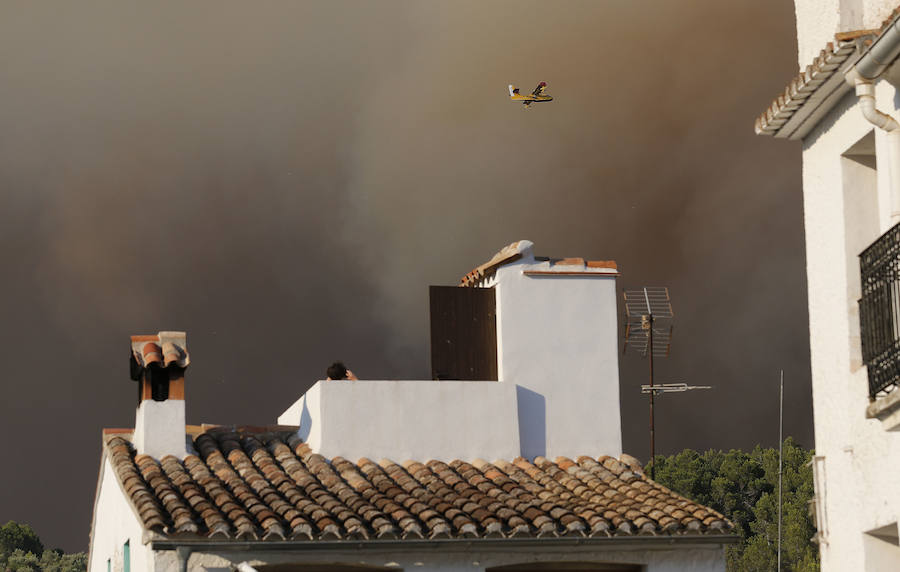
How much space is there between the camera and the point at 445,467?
16109 mm

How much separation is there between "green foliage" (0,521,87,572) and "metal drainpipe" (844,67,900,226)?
54272 mm

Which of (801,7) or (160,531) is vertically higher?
(801,7)

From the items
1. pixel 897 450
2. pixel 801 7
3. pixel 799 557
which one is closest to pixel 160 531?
pixel 897 450

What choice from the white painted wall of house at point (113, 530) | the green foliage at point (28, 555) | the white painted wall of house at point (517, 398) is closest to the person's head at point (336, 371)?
the white painted wall of house at point (517, 398)

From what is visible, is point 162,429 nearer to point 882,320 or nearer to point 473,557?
point 473,557

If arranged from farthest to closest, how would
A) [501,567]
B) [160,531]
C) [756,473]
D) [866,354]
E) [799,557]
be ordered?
1. [756,473]
2. [799,557]
3. [501,567]
4. [160,531]
5. [866,354]

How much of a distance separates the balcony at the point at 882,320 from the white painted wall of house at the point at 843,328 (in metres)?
0.85

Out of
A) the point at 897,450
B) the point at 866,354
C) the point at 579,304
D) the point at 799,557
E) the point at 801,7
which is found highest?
the point at 801,7

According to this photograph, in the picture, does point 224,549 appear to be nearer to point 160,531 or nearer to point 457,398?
point 160,531

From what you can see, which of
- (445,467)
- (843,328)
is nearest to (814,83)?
(843,328)

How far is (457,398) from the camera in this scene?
16.8 metres

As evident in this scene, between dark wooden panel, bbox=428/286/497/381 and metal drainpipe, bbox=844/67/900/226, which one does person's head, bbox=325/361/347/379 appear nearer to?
dark wooden panel, bbox=428/286/497/381

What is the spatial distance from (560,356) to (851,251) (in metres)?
5.38

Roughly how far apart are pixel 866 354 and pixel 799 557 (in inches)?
1593
